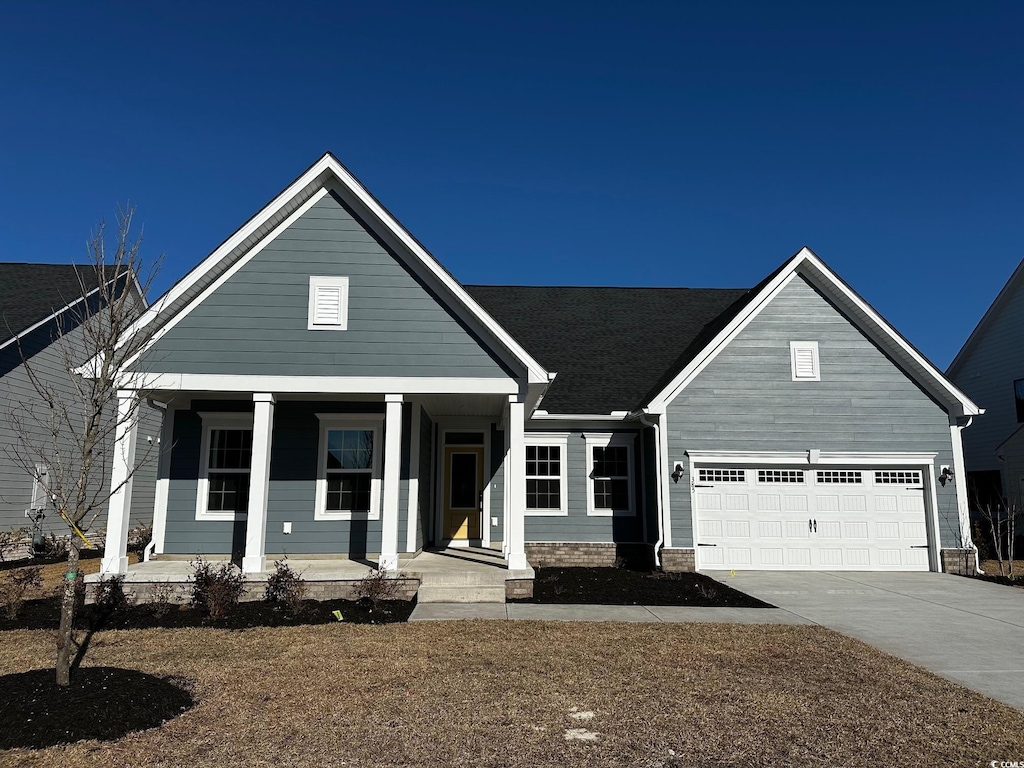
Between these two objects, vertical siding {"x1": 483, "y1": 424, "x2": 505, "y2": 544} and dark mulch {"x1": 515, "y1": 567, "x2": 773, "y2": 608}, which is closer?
dark mulch {"x1": 515, "y1": 567, "x2": 773, "y2": 608}

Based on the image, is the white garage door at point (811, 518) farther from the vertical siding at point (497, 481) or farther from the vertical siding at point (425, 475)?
the vertical siding at point (425, 475)

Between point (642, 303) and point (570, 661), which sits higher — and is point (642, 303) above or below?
above

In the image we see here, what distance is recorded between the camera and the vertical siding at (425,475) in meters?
13.7

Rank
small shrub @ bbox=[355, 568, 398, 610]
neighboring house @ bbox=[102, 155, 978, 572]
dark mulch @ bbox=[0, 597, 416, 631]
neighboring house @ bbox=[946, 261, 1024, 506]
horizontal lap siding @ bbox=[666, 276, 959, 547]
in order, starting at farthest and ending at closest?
neighboring house @ bbox=[946, 261, 1024, 506] → horizontal lap siding @ bbox=[666, 276, 959, 547] → neighboring house @ bbox=[102, 155, 978, 572] → small shrub @ bbox=[355, 568, 398, 610] → dark mulch @ bbox=[0, 597, 416, 631]

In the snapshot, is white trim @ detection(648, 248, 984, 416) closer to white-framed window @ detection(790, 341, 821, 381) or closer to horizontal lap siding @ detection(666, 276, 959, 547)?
horizontal lap siding @ detection(666, 276, 959, 547)

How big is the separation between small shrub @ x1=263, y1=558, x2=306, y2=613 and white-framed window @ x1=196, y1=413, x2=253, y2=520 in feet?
11.0

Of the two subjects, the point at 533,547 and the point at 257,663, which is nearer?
the point at 257,663

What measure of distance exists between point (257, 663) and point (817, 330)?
1326 cm

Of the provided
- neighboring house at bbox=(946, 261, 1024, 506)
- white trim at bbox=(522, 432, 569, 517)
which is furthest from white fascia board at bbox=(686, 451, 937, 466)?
neighboring house at bbox=(946, 261, 1024, 506)

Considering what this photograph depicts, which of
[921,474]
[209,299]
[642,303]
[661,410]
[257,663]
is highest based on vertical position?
[642,303]

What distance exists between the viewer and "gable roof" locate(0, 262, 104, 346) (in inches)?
656

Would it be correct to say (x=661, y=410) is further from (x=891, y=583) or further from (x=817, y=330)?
(x=891, y=583)

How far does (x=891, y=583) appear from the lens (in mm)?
12961

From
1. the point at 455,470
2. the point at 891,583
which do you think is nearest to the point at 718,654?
the point at 891,583
